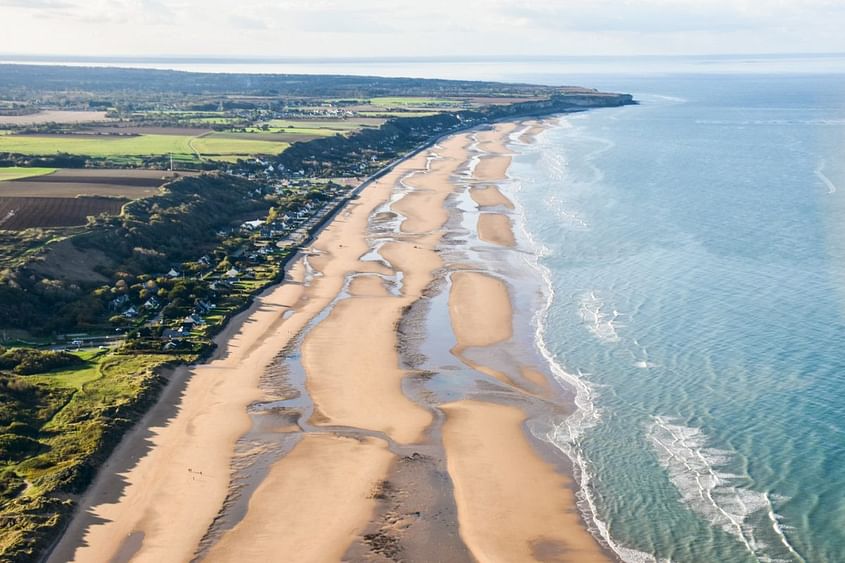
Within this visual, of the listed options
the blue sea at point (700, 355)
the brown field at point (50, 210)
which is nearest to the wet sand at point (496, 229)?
the blue sea at point (700, 355)

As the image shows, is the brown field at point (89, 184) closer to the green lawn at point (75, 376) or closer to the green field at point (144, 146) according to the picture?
the green field at point (144, 146)

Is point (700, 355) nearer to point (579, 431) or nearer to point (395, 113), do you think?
point (579, 431)

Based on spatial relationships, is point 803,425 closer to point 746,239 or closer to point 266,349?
point 266,349

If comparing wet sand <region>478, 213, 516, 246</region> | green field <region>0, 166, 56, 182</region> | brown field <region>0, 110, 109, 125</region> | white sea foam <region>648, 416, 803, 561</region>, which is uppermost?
brown field <region>0, 110, 109, 125</region>

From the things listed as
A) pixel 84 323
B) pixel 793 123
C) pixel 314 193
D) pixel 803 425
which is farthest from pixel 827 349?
pixel 793 123

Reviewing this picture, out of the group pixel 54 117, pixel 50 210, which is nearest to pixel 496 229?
pixel 50 210

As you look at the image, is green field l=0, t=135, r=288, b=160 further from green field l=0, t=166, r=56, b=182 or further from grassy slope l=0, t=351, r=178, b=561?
grassy slope l=0, t=351, r=178, b=561

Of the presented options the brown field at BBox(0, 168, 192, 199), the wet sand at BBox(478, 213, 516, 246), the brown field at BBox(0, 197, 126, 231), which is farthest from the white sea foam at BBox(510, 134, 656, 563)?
the brown field at BBox(0, 168, 192, 199)
